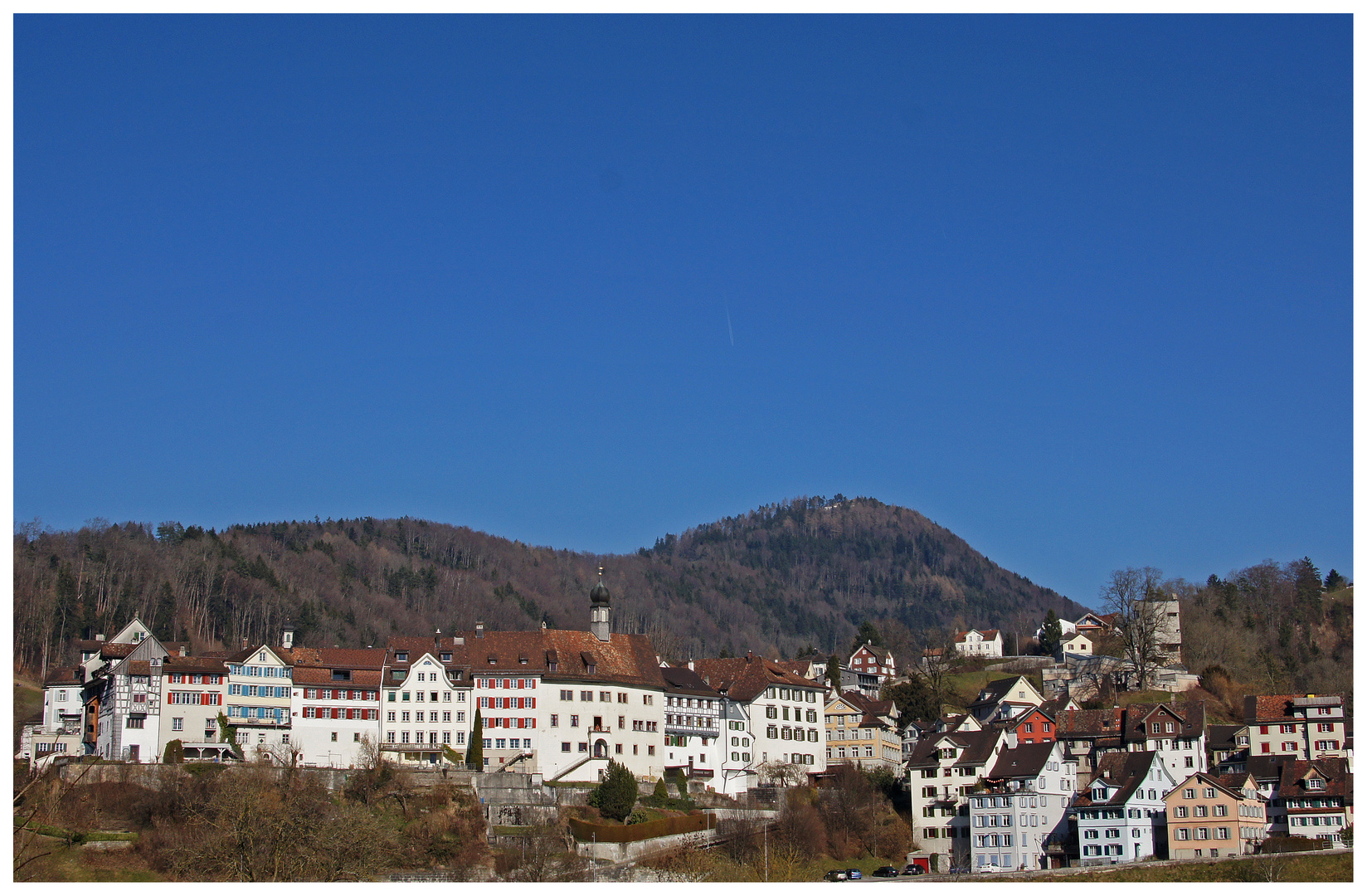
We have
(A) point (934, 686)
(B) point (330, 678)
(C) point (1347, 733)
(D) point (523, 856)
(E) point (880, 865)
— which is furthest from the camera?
(A) point (934, 686)

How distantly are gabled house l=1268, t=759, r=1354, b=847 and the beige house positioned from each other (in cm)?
157

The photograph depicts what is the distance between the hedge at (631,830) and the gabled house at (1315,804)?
3339 centimetres

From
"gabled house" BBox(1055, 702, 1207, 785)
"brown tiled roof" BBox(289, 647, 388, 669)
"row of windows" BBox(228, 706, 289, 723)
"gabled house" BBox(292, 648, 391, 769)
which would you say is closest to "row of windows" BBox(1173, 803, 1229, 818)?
"gabled house" BBox(1055, 702, 1207, 785)

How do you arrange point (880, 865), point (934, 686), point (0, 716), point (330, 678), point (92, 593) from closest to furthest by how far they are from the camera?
point (0, 716) < point (880, 865) < point (330, 678) < point (934, 686) < point (92, 593)

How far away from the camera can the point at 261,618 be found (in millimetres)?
159750

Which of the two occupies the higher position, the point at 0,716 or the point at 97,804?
the point at 0,716

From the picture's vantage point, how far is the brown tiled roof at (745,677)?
10262 centimetres

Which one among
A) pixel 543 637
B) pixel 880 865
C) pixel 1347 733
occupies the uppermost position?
pixel 543 637

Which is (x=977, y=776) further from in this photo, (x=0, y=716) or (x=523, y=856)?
(x=0, y=716)

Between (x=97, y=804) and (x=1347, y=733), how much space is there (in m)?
77.8

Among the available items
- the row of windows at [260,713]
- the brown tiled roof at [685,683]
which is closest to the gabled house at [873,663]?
the brown tiled roof at [685,683]

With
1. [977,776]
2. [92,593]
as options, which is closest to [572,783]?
[977,776]

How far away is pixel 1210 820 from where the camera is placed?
274 feet

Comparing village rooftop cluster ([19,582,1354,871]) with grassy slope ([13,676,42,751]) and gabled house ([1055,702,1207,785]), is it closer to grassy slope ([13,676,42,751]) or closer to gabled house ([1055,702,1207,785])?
gabled house ([1055,702,1207,785])
